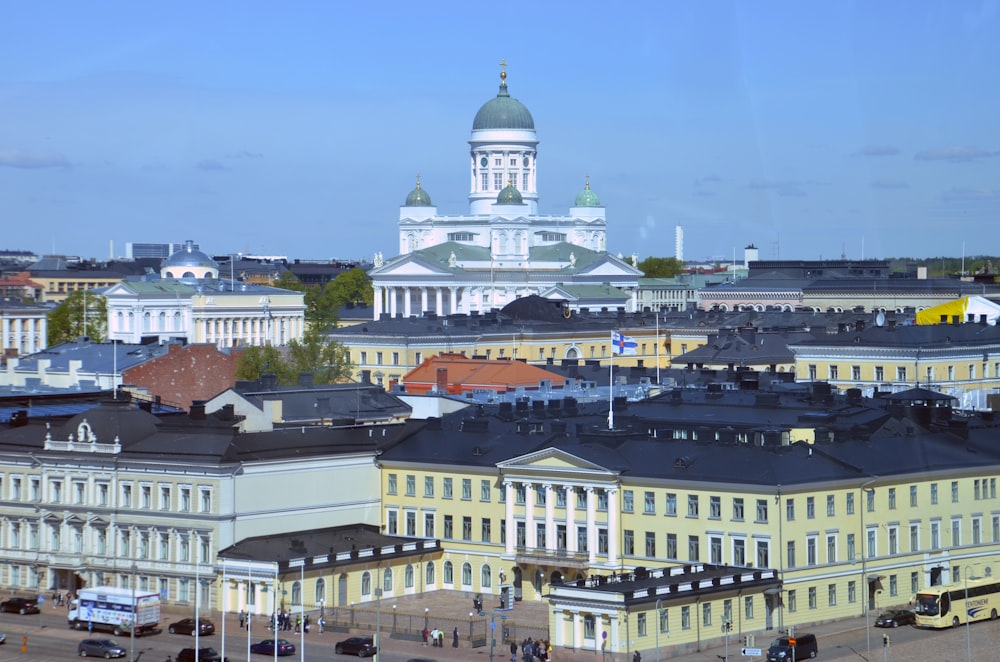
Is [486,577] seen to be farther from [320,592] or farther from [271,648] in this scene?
[271,648]

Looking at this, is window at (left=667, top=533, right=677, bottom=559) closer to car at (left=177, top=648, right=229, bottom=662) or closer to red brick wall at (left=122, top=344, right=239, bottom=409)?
car at (left=177, top=648, right=229, bottom=662)

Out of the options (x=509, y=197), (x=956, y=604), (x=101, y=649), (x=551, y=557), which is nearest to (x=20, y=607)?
(x=101, y=649)

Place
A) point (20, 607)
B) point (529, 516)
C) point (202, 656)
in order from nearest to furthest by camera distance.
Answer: point (202, 656) < point (20, 607) < point (529, 516)

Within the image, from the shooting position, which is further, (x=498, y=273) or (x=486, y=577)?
(x=498, y=273)

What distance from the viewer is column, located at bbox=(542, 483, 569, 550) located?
67.5 meters

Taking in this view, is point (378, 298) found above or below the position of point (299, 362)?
above

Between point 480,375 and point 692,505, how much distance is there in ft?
133

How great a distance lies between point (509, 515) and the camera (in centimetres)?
6850

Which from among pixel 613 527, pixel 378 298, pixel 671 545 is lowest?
pixel 671 545

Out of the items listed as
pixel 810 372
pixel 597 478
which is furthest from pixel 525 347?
pixel 597 478

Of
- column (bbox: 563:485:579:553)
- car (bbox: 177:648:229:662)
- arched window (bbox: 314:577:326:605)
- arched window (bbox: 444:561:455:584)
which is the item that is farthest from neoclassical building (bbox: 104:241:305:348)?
car (bbox: 177:648:229:662)

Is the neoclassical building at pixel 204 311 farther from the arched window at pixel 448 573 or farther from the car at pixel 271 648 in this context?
the car at pixel 271 648

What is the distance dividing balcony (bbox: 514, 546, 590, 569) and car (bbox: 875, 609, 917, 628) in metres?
9.16

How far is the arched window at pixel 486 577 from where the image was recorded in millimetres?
68938
